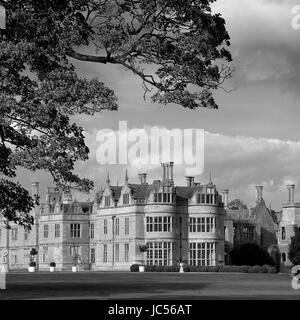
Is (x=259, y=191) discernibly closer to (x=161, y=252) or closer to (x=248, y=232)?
(x=248, y=232)

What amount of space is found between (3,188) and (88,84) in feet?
17.9

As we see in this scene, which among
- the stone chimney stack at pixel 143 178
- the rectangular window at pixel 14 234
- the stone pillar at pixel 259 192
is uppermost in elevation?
the stone chimney stack at pixel 143 178

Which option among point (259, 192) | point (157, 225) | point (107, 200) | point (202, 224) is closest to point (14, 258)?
point (107, 200)

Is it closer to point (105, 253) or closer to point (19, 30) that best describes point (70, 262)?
point (105, 253)

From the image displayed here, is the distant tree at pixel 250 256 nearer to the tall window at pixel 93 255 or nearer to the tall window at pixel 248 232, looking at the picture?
the tall window at pixel 248 232

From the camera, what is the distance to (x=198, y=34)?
2548cm

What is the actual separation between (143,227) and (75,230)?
13.3 metres

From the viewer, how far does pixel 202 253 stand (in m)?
83.8

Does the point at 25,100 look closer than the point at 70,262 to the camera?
Yes

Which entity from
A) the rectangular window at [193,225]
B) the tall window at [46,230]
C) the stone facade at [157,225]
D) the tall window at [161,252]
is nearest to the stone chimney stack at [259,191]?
the stone facade at [157,225]

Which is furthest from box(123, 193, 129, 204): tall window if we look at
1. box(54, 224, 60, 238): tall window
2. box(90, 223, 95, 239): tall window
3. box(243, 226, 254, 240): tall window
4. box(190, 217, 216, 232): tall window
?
box(243, 226, 254, 240): tall window

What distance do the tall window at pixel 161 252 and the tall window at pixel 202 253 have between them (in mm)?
2412

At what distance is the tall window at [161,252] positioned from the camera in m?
82.2
